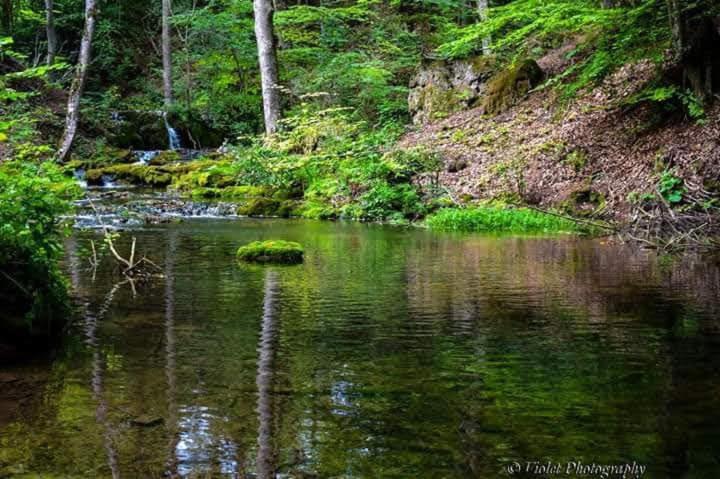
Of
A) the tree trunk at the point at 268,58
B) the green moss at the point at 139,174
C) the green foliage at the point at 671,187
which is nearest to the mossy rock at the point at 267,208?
the tree trunk at the point at 268,58

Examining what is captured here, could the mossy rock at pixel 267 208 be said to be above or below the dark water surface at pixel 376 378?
above

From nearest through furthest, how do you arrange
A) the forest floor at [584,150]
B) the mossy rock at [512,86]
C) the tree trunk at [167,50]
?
the forest floor at [584,150], the mossy rock at [512,86], the tree trunk at [167,50]

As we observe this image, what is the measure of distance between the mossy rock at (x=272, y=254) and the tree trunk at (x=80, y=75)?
13111mm

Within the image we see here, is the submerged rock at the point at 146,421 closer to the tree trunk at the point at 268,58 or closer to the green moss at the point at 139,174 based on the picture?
the tree trunk at the point at 268,58

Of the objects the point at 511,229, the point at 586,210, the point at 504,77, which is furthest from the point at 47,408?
the point at 504,77

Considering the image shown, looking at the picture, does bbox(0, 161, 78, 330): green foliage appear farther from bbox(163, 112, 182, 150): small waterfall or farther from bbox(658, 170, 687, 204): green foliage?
bbox(163, 112, 182, 150): small waterfall

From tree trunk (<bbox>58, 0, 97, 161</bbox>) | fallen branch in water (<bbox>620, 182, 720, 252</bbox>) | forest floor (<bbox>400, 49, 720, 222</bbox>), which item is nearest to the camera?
fallen branch in water (<bbox>620, 182, 720, 252</bbox>)

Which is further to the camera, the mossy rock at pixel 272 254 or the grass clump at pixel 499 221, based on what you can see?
the grass clump at pixel 499 221

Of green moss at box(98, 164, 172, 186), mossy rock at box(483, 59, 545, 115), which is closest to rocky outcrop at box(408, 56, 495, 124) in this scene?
mossy rock at box(483, 59, 545, 115)

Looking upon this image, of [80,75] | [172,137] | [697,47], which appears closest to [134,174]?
[80,75]

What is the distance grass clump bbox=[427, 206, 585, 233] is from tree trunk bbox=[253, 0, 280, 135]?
7.32 m

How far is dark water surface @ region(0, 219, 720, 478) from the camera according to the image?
8.57ft

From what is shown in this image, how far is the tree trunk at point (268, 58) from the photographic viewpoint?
18.6 metres

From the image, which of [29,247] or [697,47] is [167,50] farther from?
[29,247]
